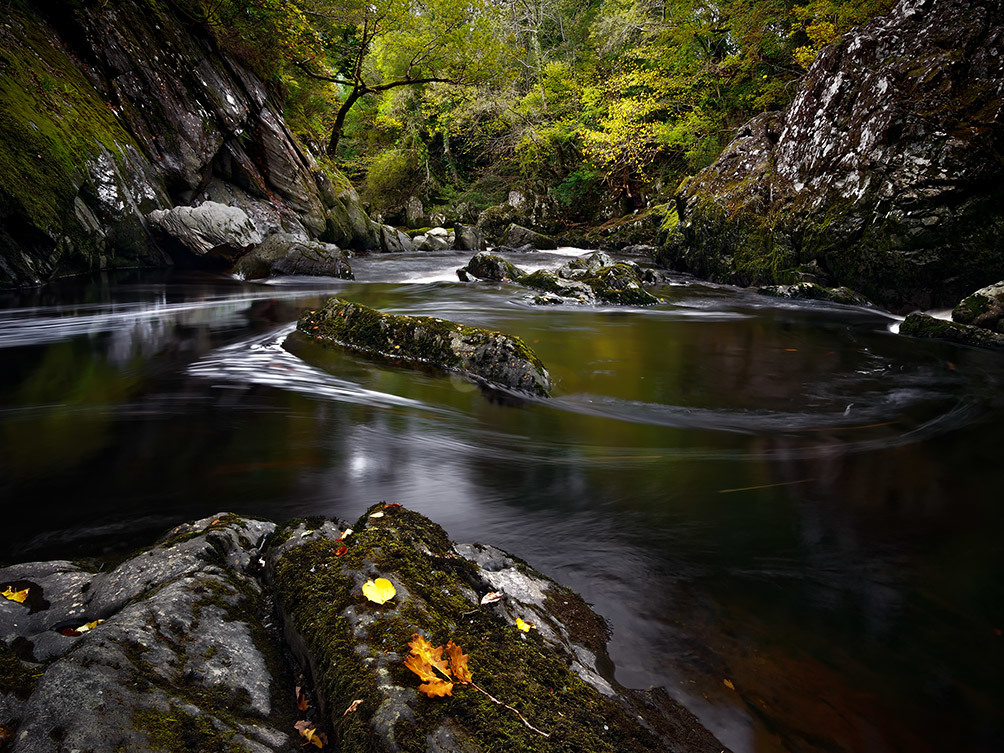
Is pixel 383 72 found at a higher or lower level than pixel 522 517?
higher

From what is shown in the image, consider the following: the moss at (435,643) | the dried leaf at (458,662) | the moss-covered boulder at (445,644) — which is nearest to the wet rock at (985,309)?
the moss-covered boulder at (445,644)

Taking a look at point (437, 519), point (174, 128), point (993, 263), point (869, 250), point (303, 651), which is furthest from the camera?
point (174, 128)

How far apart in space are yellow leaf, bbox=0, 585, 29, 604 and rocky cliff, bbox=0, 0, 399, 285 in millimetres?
9549

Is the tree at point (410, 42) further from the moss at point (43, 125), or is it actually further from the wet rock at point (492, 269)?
the wet rock at point (492, 269)

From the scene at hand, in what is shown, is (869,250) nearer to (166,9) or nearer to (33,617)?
(33,617)

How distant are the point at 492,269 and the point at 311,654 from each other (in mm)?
12412

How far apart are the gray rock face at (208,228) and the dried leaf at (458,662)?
46.7 ft

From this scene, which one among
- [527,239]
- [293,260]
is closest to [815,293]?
[293,260]

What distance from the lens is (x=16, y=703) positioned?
3.78 feet

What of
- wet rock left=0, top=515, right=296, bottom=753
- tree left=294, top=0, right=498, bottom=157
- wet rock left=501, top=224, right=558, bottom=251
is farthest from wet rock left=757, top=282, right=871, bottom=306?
tree left=294, top=0, right=498, bottom=157

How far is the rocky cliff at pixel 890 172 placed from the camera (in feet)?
28.2

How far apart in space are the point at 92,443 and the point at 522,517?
3052mm

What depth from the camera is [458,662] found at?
1482mm

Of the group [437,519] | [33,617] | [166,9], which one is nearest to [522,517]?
[437,519]
